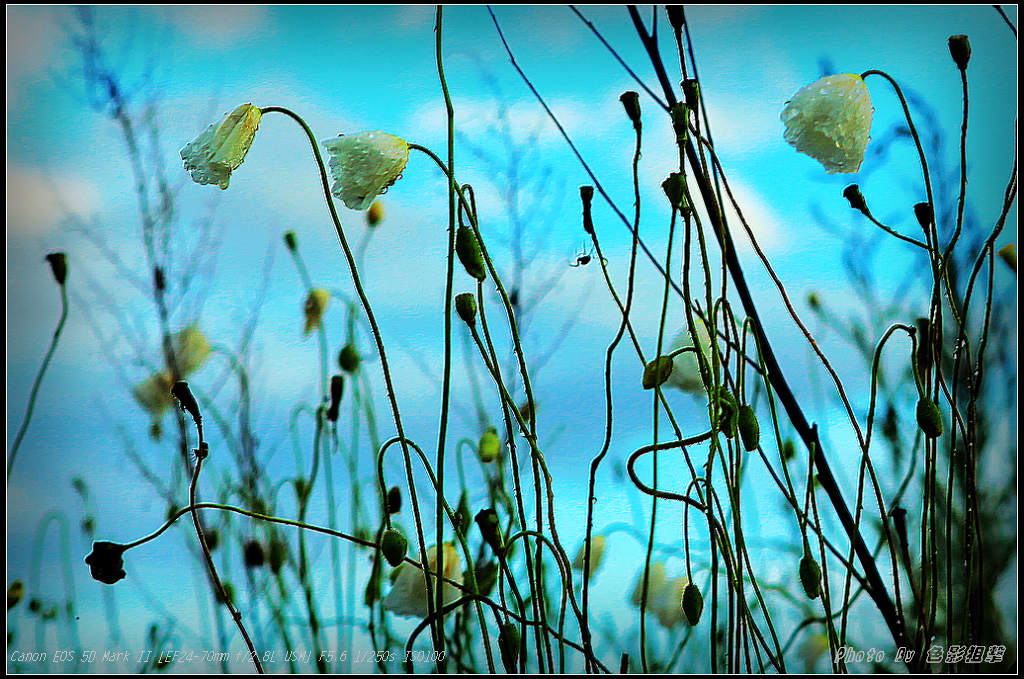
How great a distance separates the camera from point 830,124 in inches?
24.2

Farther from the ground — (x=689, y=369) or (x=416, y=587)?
(x=689, y=369)

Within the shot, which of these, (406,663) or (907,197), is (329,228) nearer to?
(406,663)

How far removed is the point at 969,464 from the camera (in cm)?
69

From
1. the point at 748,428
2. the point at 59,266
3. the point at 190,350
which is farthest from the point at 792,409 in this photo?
the point at 59,266

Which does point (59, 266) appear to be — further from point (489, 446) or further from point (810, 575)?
point (810, 575)

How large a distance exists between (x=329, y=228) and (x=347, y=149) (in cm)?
20

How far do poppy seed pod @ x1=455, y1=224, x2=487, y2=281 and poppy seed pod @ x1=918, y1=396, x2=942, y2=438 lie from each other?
34cm

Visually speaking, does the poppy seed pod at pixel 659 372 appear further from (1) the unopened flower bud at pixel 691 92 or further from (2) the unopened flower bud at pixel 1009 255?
(2) the unopened flower bud at pixel 1009 255

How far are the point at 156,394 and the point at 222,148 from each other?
267 millimetres

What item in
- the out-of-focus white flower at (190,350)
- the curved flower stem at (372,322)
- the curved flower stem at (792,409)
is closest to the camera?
the curved flower stem at (372,322)

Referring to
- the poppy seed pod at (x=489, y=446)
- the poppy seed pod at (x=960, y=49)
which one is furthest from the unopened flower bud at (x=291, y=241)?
the poppy seed pod at (x=960, y=49)

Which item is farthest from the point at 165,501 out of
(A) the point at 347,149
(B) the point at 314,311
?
(A) the point at 347,149

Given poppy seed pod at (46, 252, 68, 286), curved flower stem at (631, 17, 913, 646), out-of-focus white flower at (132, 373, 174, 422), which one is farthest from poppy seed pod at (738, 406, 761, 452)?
poppy seed pod at (46, 252, 68, 286)

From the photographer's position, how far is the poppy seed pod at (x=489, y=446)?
0.76 meters
